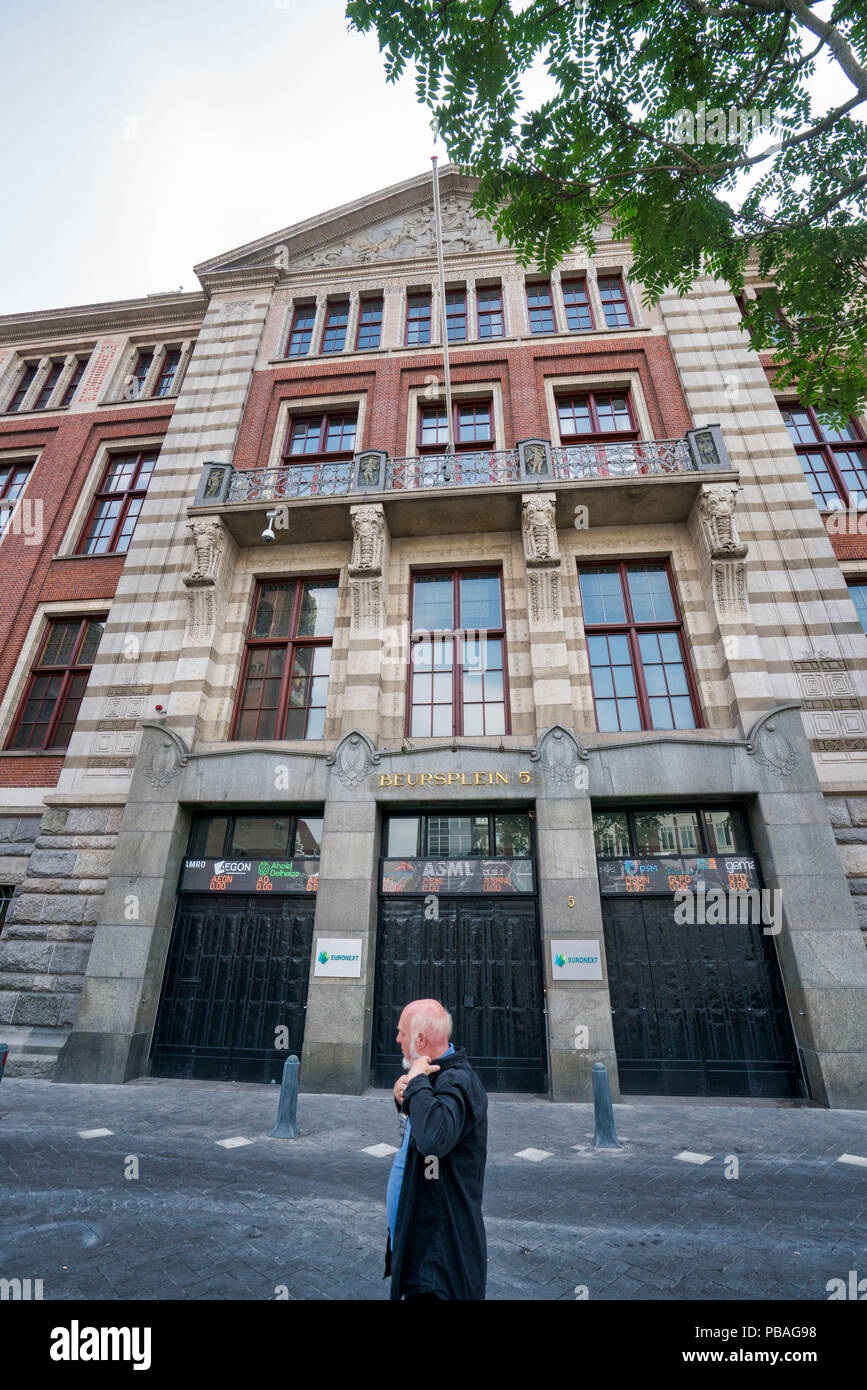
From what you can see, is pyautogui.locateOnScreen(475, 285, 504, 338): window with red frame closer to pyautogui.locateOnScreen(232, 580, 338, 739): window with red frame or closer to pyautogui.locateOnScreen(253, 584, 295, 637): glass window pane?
pyautogui.locateOnScreen(232, 580, 338, 739): window with red frame

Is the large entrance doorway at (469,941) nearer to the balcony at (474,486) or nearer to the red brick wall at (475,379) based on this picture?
the balcony at (474,486)

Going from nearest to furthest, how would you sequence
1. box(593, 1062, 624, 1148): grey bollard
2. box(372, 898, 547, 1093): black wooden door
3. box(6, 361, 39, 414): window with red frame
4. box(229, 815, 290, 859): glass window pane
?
1. box(593, 1062, 624, 1148): grey bollard
2. box(372, 898, 547, 1093): black wooden door
3. box(229, 815, 290, 859): glass window pane
4. box(6, 361, 39, 414): window with red frame

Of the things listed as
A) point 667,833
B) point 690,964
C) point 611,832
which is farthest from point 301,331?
point 690,964

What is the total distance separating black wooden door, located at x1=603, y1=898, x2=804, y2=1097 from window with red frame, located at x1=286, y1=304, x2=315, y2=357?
682 inches

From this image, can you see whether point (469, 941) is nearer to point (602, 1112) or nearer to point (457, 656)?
point (602, 1112)

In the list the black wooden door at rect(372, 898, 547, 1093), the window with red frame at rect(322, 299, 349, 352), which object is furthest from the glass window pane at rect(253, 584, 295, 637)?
the window with red frame at rect(322, 299, 349, 352)

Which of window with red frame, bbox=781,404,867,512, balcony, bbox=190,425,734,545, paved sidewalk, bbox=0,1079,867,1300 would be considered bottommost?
paved sidewalk, bbox=0,1079,867,1300

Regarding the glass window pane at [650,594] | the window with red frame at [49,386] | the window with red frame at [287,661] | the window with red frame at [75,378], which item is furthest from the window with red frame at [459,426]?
the window with red frame at [49,386]

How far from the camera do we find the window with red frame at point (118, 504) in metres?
16.5

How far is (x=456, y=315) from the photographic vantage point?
17.9 m

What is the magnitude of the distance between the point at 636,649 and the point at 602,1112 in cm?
858

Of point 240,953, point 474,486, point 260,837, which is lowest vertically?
point 240,953

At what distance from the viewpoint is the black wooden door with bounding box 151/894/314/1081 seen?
10727 millimetres
